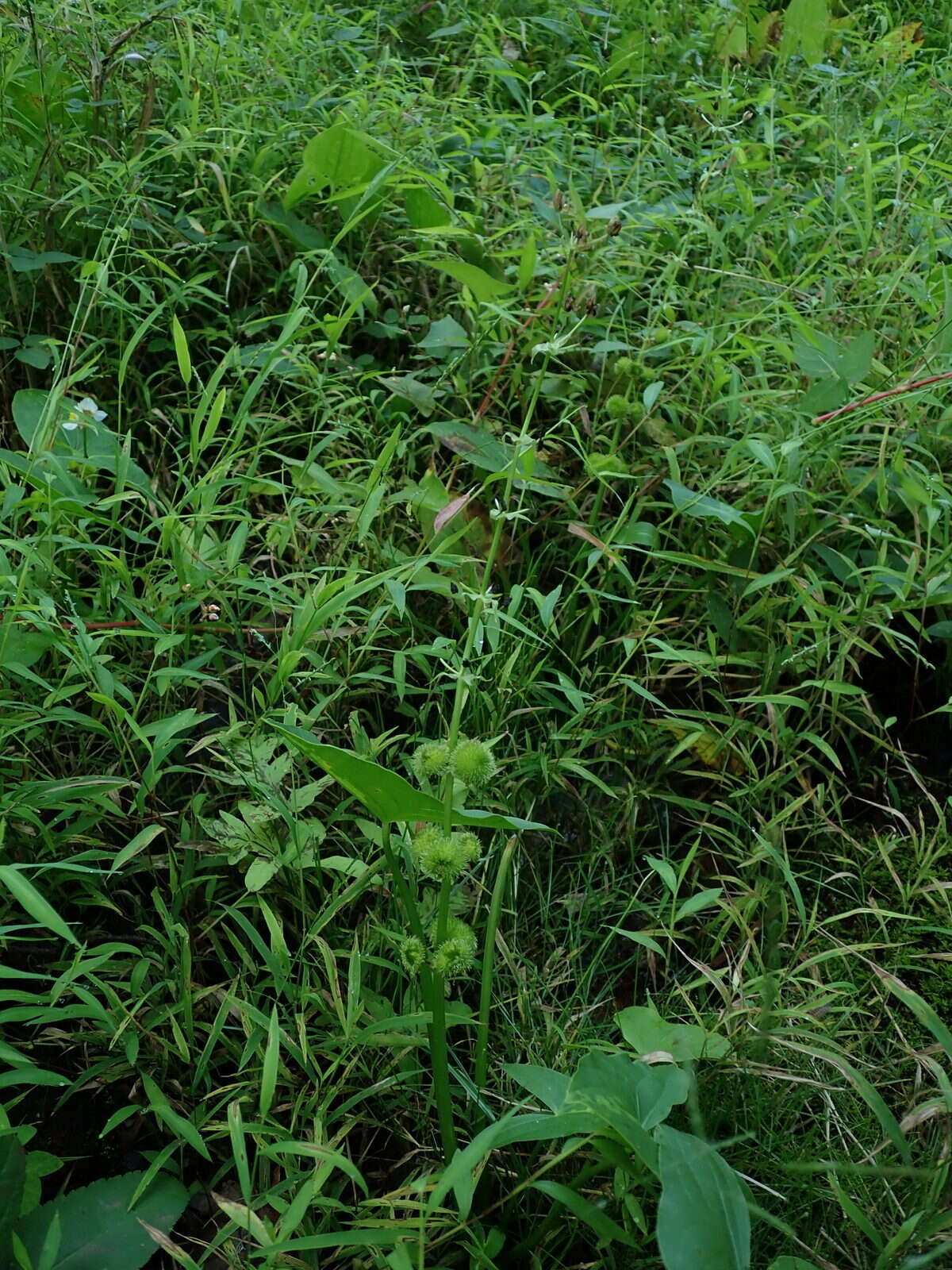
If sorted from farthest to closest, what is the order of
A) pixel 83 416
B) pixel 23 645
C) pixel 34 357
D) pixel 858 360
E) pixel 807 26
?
pixel 807 26 < pixel 34 357 < pixel 858 360 < pixel 83 416 < pixel 23 645

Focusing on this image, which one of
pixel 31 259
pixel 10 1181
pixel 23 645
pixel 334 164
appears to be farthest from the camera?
pixel 334 164

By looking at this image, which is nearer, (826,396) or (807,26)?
(826,396)

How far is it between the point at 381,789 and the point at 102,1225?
56 centimetres

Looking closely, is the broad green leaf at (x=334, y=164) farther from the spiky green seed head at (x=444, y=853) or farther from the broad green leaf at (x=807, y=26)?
the broad green leaf at (x=807, y=26)

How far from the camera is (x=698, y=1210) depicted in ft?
3.01

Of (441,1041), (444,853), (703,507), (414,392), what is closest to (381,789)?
(444,853)

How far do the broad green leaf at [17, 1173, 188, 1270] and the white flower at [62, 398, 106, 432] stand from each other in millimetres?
1039

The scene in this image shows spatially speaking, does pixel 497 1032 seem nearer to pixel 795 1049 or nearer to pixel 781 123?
pixel 795 1049

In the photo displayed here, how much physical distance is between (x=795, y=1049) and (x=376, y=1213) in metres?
0.48

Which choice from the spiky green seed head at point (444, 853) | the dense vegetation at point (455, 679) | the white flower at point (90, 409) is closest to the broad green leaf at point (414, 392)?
the dense vegetation at point (455, 679)

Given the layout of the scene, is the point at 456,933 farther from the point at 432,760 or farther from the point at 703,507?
the point at 703,507

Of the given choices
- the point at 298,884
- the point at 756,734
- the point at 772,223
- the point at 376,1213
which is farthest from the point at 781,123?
the point at 376,1213

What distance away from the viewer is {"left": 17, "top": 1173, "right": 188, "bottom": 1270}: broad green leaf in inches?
41.5

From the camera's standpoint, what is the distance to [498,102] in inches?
106
